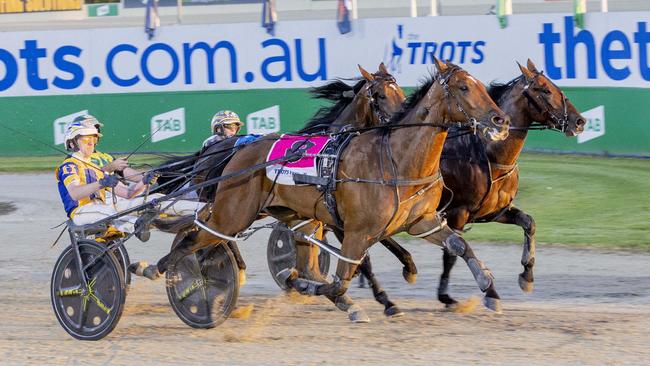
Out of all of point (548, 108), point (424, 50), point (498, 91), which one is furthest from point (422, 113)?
point (424, 50)

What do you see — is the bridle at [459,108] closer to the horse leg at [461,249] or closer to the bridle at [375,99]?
the horse leg at [461,249]

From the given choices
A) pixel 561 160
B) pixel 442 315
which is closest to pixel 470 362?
pixel 442 315

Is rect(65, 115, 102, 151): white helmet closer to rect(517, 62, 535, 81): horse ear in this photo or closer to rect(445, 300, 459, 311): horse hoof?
rect(445, 300, 459, 311): horse hoof

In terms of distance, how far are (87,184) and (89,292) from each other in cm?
72

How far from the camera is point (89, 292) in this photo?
286 inches

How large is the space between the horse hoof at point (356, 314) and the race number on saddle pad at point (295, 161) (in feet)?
3.04

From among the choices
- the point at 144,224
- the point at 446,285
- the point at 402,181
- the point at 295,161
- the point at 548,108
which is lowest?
the point at 446,285

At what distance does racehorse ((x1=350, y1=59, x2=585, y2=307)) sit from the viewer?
8.13m

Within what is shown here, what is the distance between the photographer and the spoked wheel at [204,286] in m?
7.49

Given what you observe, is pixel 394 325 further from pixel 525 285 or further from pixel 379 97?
pixel 379 97

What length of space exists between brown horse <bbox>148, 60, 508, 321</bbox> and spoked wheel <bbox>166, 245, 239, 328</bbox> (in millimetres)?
179

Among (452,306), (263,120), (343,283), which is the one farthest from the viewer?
(263,120)

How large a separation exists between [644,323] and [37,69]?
13.5 metres

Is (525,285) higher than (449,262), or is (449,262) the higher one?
(449,262)
